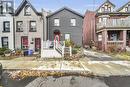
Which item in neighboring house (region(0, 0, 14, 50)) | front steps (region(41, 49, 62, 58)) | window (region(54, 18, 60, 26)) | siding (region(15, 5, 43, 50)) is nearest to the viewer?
front steps (region(41, 49, 62, 58))

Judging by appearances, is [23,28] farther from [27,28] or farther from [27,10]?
[27,10]

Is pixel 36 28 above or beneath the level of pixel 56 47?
above

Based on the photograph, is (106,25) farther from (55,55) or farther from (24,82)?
(24,82)

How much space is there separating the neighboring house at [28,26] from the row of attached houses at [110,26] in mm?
9248

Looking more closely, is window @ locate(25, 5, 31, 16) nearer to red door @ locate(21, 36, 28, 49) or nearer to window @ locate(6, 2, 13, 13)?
window @ locate(6, 2, 13, 13)

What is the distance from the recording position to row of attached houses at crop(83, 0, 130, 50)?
101 ft

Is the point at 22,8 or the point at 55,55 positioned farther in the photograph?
the point at 22,8

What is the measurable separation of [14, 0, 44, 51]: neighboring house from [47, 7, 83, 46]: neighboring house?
199cm

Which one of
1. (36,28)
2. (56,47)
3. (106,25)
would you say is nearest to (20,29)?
(36,28)

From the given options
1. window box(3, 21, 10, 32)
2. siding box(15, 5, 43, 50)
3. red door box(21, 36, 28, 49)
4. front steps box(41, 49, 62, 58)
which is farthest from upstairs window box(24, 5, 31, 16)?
front steps box(41, 49, 62, 58)

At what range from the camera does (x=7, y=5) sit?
1265 inches

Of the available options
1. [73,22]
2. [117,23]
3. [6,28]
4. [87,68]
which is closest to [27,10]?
[6,28]

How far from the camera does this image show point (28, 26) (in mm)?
31578

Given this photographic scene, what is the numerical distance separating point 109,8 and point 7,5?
68.2ft
